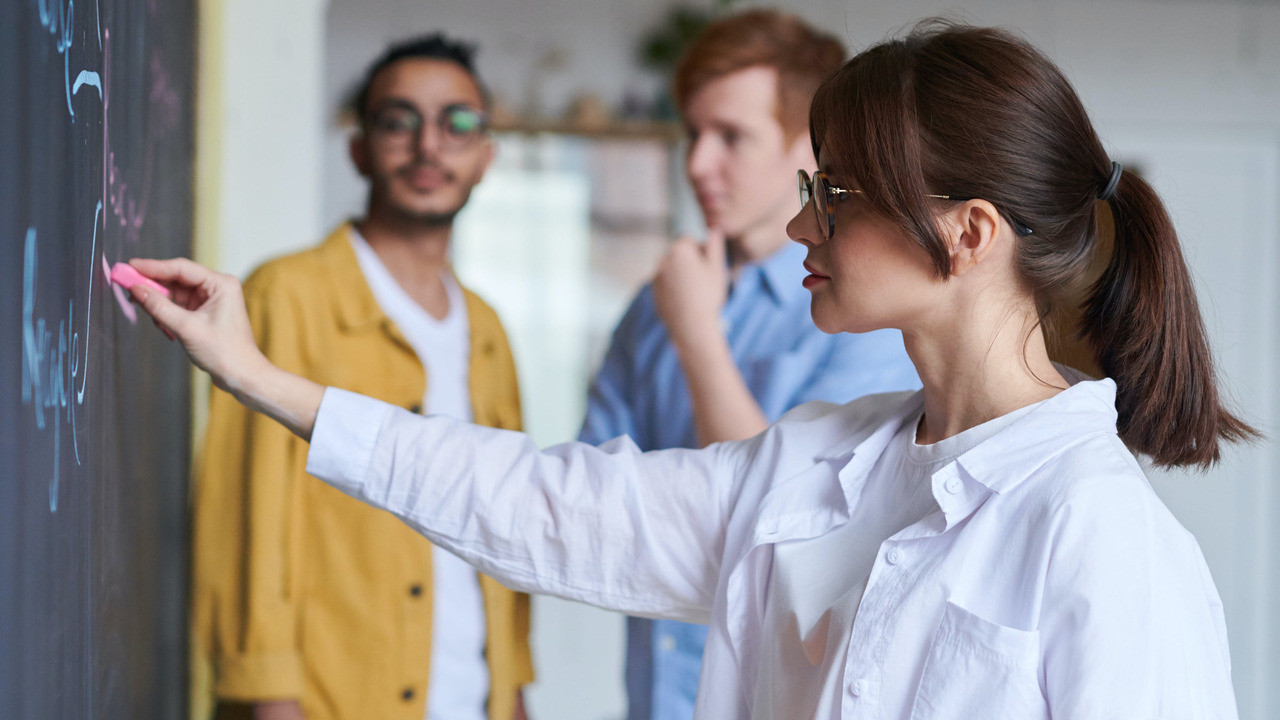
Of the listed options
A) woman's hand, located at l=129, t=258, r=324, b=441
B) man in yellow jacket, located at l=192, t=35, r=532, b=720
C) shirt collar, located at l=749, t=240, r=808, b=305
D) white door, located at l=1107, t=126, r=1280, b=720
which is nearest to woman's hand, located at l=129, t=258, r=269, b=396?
woman's hand, located at l=129, t=258, r=324, b=441

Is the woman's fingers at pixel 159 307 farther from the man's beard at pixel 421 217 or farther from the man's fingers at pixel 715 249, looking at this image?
the man's fingers at pixel 715 249

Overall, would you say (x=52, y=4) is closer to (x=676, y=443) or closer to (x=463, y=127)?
(x=463, y=127)

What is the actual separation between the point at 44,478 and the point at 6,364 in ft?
0.44

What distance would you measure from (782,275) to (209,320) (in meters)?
1.04

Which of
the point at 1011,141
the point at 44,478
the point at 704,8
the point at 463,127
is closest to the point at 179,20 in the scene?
the point at 463,127

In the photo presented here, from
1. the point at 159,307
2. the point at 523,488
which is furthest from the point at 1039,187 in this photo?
the point at 159,307

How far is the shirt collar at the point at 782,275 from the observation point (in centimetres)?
179

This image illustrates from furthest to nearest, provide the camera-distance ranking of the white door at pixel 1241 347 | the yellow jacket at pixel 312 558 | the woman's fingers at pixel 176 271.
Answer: the white door at pixel 1241 347
the yellow jacket at pixel 312 558
the woman's fingers at pixel 176 271

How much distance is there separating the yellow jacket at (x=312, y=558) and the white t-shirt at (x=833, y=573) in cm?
73

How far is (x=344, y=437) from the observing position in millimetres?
1043

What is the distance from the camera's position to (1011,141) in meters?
0.87

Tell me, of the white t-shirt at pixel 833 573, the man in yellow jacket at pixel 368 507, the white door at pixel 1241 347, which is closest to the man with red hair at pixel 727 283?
the man in yellow jacket at pixel 368 507

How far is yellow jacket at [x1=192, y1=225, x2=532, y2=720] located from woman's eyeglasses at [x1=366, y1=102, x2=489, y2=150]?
21 cm

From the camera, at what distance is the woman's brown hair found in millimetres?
878
